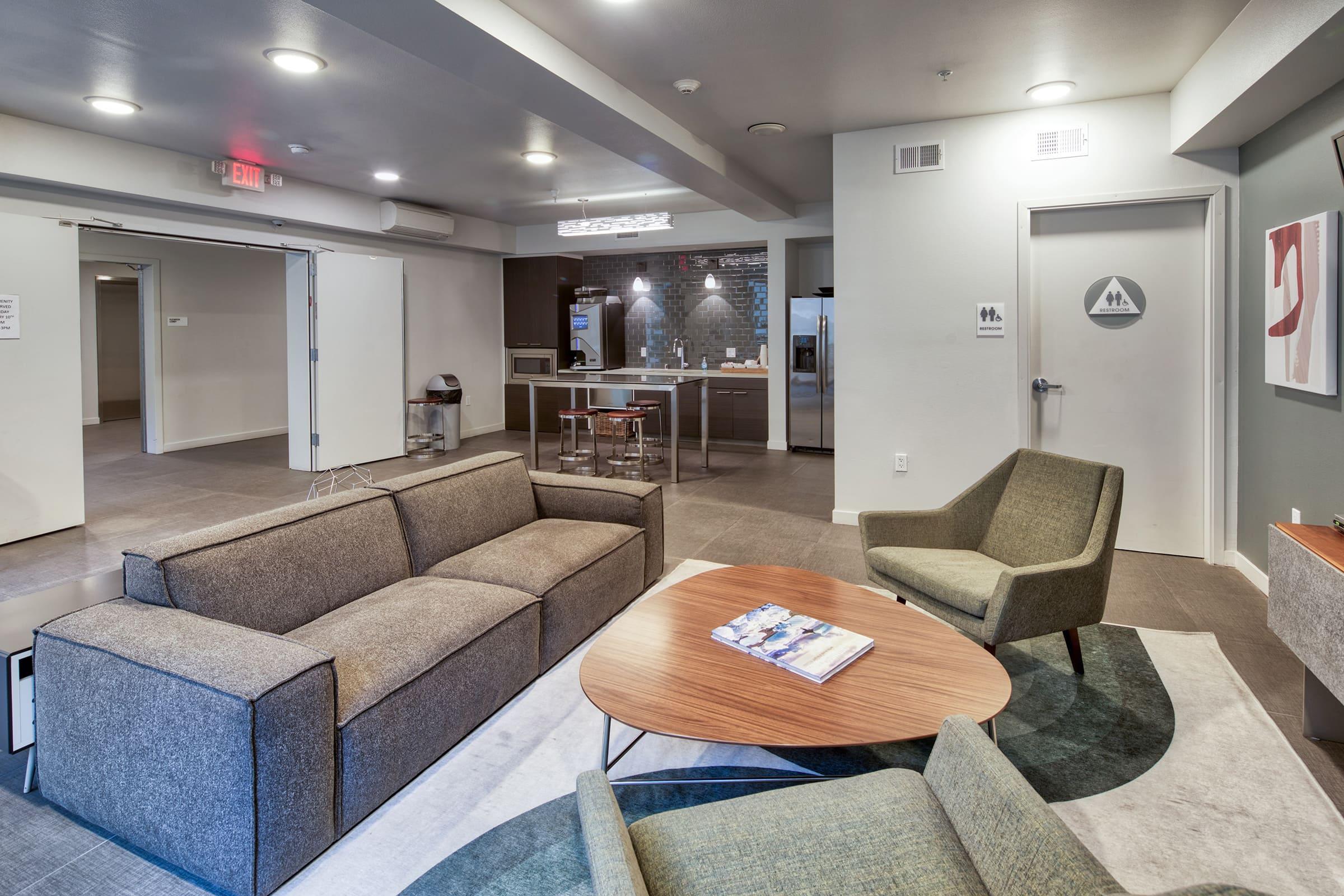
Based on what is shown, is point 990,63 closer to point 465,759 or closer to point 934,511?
point 934,511

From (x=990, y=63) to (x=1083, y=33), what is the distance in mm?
460

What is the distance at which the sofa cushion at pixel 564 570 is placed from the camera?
9.63 feet

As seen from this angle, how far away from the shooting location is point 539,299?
33.6 ft

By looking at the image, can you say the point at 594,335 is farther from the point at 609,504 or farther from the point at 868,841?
the point at 868,841

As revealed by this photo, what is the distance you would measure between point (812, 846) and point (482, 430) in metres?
9.34

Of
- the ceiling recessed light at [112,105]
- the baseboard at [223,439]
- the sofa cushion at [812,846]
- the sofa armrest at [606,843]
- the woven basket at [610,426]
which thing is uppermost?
the ceiling recessed light at [112,105]

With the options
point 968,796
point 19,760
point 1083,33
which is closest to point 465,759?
point 19,760

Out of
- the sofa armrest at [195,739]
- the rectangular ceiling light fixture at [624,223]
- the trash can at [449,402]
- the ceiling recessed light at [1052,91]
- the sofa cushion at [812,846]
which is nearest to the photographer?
the sofa cushion at [812,846]

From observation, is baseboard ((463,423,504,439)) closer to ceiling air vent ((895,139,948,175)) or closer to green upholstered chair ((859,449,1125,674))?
ceiling air vent ((895,139,948,175))

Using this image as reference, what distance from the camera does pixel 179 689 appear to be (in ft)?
5.84

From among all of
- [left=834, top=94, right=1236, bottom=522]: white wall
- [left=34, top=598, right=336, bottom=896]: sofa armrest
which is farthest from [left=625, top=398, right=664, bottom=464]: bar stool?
[left=34, top=598, right=336, bottom=896]: sofa armrest

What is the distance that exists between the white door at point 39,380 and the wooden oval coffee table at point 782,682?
470 centimetres

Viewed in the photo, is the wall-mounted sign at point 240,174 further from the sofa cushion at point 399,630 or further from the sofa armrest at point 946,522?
the sofa armrest at point 946,522

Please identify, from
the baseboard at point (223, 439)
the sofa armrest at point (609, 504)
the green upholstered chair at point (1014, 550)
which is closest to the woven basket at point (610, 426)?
the sofa armrest at point (609, 504)
